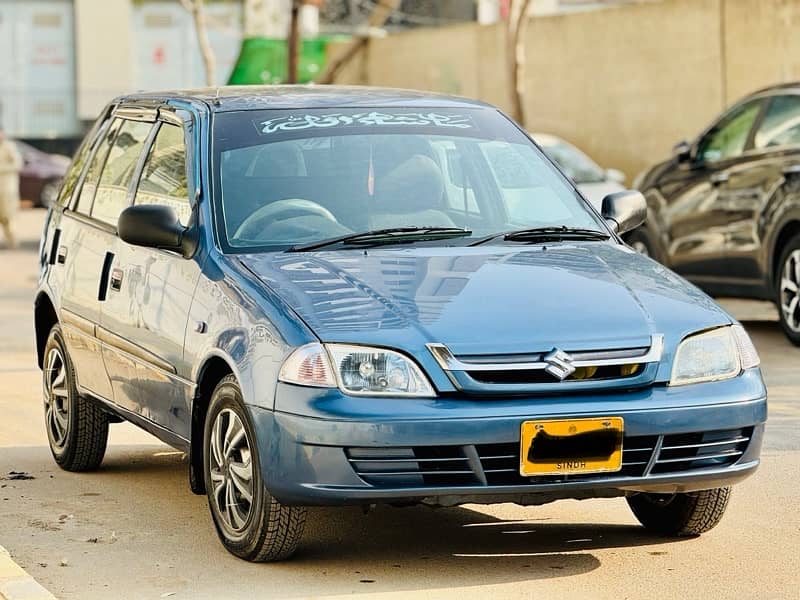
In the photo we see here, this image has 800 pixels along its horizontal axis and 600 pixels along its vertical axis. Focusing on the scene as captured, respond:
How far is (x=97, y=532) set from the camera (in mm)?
6984

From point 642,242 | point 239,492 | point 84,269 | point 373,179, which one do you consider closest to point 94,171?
point 84,269

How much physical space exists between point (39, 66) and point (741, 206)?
3280 cm

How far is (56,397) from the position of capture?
853 centimetres

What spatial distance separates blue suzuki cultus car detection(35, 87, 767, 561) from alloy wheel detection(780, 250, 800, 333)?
5.23 meters

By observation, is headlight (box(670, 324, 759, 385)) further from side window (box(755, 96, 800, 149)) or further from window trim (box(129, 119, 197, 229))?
side window (box(755, 96, 800, 149))

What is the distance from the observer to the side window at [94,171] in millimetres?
8359

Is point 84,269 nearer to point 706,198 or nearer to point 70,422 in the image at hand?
point 70,422

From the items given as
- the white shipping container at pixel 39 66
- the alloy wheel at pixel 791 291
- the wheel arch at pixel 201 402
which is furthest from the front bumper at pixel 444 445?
the white shipping container at pixel 39 66

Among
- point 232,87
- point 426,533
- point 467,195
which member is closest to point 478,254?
point 467,195

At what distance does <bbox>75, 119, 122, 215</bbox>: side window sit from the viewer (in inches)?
329

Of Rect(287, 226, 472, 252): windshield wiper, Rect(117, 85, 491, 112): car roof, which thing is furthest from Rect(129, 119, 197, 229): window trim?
Rect(287, 226, 472, 252): windshield wiper

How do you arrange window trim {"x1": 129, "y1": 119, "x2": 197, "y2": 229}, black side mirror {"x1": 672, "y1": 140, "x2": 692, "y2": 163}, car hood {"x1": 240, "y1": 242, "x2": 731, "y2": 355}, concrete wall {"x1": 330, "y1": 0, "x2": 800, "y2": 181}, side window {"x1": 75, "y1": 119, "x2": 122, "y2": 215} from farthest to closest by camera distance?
concrete wall {"x1": 330, "y1": 0, "x2": 800, "y2": 181}, black side mirror {"x1": 672, "y1": 140, "x2": 692, "y2": 163}, side window {"x1": 75, "y1": 119, "x2": 122, "y2": 215}, window trim {"x1": 129, "y1": 119, "x2": 197, "y2": 229}, car hood {"x1": 240, "y1": 242, "x2": 731, "y2": 355}

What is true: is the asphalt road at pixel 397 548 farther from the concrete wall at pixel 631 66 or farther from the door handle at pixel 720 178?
the concrete wall at pixel 631 66

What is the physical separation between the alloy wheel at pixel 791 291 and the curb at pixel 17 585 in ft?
24.6
